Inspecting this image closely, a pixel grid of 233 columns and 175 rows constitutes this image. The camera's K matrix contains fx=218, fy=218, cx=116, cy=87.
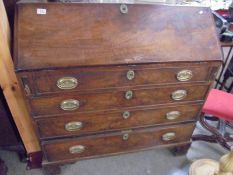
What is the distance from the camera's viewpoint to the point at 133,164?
1588 millimetres

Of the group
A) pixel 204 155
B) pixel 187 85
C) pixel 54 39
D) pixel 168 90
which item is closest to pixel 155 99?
pixel 168 90

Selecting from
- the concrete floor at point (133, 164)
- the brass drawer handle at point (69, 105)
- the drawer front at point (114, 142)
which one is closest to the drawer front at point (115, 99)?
the brass drawer handle at point (69, 105)

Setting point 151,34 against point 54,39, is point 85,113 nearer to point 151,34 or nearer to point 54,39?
point 54,39

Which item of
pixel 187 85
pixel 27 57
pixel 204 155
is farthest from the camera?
pixel 204 155

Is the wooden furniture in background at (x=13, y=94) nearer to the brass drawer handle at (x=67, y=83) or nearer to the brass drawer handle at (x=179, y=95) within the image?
the brass drawer handle at (x=67, y=83)

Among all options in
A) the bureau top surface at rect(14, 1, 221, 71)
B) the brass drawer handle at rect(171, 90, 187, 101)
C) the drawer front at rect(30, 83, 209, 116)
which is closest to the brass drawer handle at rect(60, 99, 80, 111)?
the drawer front at rect(30, 83, 209, 116)

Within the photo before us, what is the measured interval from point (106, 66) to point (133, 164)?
0.91m

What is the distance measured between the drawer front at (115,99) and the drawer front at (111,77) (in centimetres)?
5

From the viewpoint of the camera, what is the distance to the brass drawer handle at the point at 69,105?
107 cm

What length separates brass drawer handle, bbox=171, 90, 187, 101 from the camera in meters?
1.20

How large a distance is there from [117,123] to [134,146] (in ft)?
0.92

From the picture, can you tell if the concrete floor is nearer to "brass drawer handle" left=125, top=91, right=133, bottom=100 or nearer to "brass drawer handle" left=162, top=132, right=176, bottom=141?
"brass drawer handle" left=162, top=132, right=176, bottom=141

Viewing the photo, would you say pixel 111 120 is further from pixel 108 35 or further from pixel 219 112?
pixel 219 112

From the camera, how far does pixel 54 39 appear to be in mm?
954
